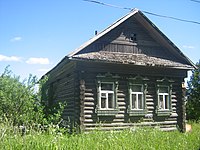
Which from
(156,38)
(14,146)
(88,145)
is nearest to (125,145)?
(88,145)

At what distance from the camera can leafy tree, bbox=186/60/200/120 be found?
31.7 m

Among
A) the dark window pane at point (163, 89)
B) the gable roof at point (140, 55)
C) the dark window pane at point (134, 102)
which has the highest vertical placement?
the gable roof at point (140, 55)

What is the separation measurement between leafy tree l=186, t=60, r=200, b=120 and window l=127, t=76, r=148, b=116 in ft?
58.7

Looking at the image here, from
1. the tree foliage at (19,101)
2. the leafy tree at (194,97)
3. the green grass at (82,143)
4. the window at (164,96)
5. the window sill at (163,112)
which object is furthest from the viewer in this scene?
the leafy tree at (194,97)

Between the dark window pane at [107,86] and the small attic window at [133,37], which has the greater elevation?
the small attic window at [133,37]

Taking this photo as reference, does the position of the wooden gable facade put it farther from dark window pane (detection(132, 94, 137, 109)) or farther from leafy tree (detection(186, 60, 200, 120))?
leafy tree (detection(186, 60, 200, 120))

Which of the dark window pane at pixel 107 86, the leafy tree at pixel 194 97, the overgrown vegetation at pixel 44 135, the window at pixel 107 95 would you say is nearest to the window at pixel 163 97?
the window at pixel 107 95

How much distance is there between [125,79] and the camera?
14609 millimetres

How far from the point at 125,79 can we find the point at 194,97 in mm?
21330

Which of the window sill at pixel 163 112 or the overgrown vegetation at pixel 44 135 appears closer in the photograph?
the overgrown vegetation at pixel 44 135

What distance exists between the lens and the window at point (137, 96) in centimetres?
1458

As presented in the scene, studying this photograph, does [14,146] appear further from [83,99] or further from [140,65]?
[140,65]

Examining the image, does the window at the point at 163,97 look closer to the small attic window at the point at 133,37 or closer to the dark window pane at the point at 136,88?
the dark window pane at the point at 136,88

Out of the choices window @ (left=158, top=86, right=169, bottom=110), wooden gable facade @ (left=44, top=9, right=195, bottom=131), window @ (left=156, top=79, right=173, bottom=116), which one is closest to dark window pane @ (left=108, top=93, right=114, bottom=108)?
wooden gable facade @ (left=44, top=9, right=195, bottom=131)
